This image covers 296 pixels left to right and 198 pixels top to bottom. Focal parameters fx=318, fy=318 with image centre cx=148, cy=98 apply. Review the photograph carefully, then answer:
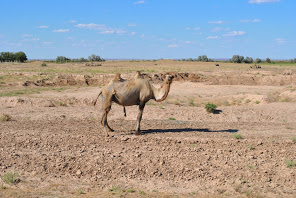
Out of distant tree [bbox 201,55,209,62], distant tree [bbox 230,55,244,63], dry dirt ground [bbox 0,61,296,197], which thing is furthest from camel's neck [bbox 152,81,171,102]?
distant tree [bbox 201,55,209,62]

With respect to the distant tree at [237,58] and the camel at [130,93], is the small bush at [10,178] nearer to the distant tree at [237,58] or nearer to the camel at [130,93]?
the camel at [130,93]

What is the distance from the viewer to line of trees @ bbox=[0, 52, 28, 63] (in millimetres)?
97162

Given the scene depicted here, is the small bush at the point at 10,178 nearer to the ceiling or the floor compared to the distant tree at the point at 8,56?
nearer to the floor

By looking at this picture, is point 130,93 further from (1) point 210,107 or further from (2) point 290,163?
(1) point 210,107

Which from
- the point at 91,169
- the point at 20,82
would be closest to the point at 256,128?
the point at 91,169

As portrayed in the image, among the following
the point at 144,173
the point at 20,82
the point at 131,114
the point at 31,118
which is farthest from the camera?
the point at 20,82

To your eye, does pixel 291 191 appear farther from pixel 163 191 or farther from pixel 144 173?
pixel 144 173

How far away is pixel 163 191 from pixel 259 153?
3.96 meters

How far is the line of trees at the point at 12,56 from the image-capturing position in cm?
9716

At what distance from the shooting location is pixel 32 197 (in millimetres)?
7793

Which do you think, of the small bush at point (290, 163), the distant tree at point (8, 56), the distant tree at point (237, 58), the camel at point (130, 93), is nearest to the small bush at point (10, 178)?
the camel at point (130, 93)

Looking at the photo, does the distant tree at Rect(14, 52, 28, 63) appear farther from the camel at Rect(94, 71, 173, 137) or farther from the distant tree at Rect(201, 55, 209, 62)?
the camel at Rect(94, 71, 173, 137)

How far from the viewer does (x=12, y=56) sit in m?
102

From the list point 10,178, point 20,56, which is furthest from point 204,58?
point 10,178
